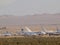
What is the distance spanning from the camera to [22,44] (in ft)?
75.7

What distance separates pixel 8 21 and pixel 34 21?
15367mm

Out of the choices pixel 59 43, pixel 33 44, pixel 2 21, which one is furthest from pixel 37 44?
pixel 2 21

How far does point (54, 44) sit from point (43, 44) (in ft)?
3.08

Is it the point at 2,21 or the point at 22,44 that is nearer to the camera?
the point at 22,44

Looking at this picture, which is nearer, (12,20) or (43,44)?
(43,44)

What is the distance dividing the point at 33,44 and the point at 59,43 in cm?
226

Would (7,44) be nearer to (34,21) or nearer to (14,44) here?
(14,44)

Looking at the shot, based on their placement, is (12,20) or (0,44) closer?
(0,44)

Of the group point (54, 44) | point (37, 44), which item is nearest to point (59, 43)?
point (54, 44)

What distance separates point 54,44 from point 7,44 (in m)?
4.04

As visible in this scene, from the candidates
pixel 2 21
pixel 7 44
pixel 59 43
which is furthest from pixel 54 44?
pixel 2 21

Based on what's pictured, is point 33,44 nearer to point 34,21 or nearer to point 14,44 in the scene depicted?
point 14,44

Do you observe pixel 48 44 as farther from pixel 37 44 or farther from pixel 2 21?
pixel 2 21

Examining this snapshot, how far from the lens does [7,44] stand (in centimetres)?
2300
